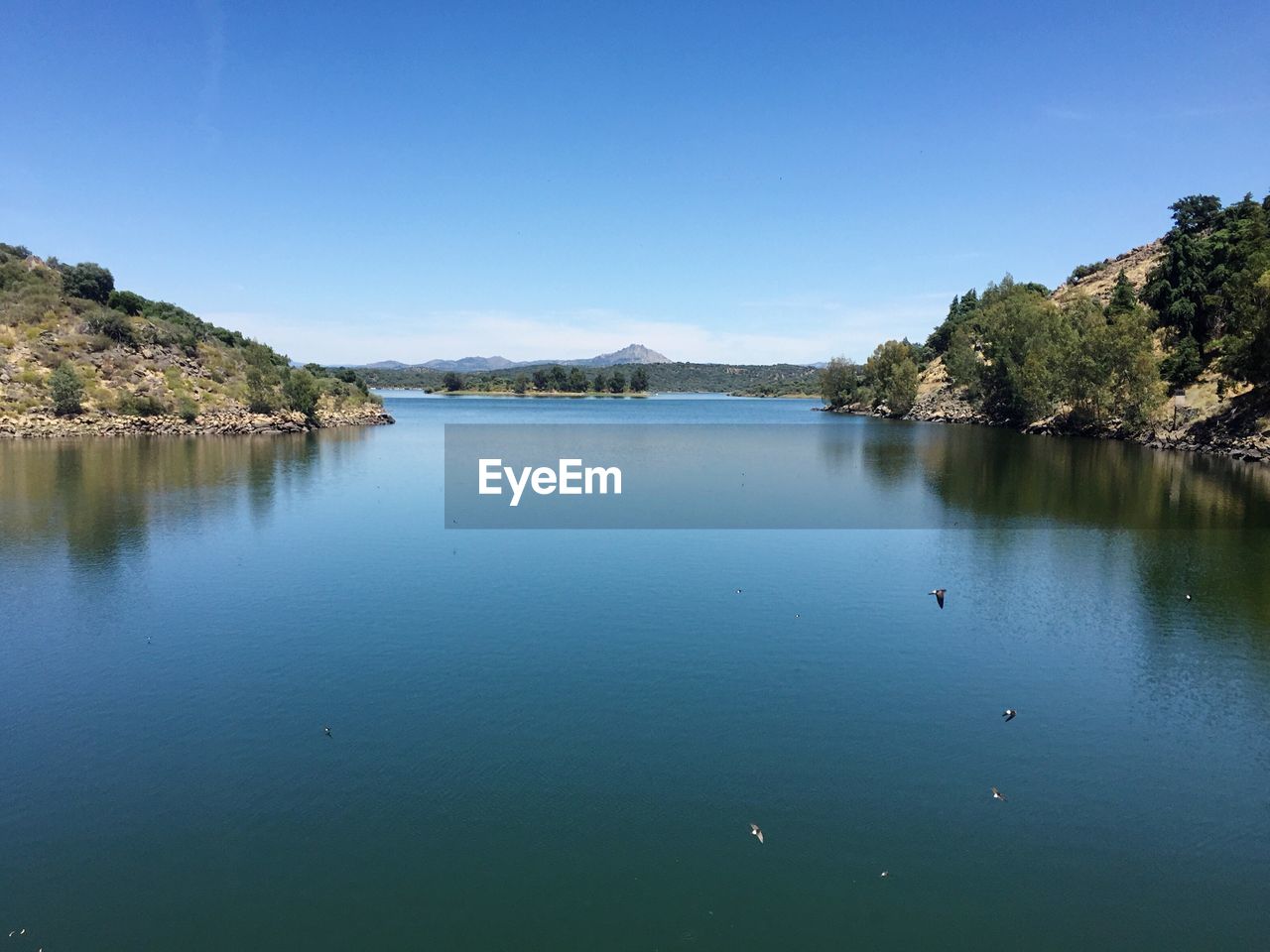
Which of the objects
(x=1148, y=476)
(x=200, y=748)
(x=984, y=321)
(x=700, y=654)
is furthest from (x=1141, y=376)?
(x=200, y=748)

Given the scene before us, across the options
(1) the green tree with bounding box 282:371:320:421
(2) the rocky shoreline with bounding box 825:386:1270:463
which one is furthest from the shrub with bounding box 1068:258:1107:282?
(1) the green tree with bounding box 282:371:320:421

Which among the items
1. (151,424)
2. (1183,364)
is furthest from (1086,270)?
(151,424)

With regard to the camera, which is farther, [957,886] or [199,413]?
[199,413]

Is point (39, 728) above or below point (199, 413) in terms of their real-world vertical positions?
below

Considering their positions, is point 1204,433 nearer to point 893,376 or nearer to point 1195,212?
point 1195,212

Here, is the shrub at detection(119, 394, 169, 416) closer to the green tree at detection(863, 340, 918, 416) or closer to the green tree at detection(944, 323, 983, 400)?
the green tree at detection(944, 323, 983, 400)

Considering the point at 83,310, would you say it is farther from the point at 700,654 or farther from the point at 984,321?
the point at 984,321
